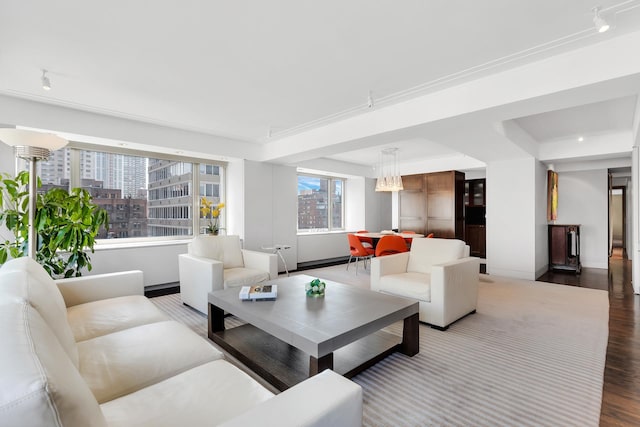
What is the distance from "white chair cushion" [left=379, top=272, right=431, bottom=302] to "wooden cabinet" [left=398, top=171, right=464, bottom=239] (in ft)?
12.7

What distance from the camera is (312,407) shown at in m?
0.95

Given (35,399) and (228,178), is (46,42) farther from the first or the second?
(228,178)

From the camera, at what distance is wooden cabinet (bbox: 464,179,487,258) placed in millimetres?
7617

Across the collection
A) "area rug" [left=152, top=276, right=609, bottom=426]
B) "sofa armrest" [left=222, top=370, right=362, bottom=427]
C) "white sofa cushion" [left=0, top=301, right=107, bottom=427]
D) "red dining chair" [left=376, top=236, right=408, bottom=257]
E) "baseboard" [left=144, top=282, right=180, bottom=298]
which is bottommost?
"area rug" [left=152, top=276, right=609, bottom=426]

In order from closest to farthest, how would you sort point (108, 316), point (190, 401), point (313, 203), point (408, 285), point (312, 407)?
point (312, 407) < point (190, 401) < point (108, 316) < point (408, 285) < point (313, 203)

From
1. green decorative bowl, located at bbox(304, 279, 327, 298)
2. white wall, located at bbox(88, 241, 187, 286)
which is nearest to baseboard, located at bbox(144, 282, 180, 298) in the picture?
white wall, located at bbox(88, 241, 187, 286)

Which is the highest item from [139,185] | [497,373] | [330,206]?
[139,185]

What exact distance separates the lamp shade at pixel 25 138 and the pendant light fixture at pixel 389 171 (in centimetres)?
517

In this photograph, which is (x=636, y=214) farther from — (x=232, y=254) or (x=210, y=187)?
(x=210, y=187)

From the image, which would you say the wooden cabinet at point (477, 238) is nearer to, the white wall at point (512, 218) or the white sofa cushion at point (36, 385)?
the white wall at point (512, 218)

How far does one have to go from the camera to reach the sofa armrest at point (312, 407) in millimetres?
894

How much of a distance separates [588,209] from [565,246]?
4.69ft

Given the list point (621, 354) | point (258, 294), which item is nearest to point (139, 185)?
point (258, 294)

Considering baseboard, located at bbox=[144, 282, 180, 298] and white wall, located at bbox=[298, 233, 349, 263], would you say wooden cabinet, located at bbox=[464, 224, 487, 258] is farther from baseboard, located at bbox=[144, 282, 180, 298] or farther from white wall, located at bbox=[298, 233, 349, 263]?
baseboard, located at bbox=[144, 282, 180, 298]
